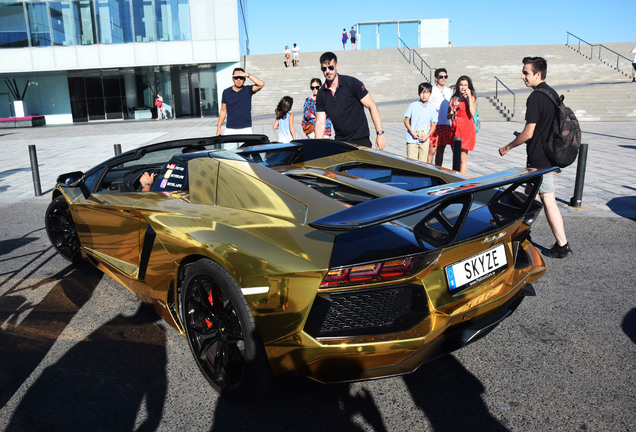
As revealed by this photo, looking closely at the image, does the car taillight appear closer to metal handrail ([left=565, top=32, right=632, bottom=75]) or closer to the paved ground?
the paved ground

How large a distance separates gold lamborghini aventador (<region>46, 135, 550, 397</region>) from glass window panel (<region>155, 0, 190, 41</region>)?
30903 millimetres

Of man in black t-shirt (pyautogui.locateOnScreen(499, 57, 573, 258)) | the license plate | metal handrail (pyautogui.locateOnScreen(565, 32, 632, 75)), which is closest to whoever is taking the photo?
the license plate

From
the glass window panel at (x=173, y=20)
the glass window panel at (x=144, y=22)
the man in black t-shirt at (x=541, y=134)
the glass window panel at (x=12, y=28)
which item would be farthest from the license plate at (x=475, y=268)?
the glass window panel at (x=12, y=28)

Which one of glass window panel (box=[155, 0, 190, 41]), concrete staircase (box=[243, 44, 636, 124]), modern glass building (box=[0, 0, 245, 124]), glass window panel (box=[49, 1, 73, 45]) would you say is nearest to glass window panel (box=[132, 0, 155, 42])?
modern glass building (box=[0, 0, 245, 124])

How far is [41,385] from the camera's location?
2852mm

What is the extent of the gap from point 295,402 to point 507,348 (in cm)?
137

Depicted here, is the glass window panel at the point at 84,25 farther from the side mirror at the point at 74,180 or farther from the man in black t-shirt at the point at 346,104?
the side mirror at the point at 74,180

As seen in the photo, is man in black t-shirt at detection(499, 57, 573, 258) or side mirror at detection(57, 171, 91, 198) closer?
side mirror at detection(57, 171, 91, 198)

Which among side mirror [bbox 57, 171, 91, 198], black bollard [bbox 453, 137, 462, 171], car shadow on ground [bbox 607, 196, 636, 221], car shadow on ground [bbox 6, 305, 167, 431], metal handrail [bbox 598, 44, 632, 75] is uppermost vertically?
metal handrail [bbox 598, 44, 632, 75]

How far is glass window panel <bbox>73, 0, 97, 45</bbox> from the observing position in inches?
1244

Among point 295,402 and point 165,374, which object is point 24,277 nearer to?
point 165,374

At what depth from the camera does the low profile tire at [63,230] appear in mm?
4970

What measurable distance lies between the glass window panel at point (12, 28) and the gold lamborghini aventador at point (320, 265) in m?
34.4

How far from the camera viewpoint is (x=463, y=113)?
765 cm
